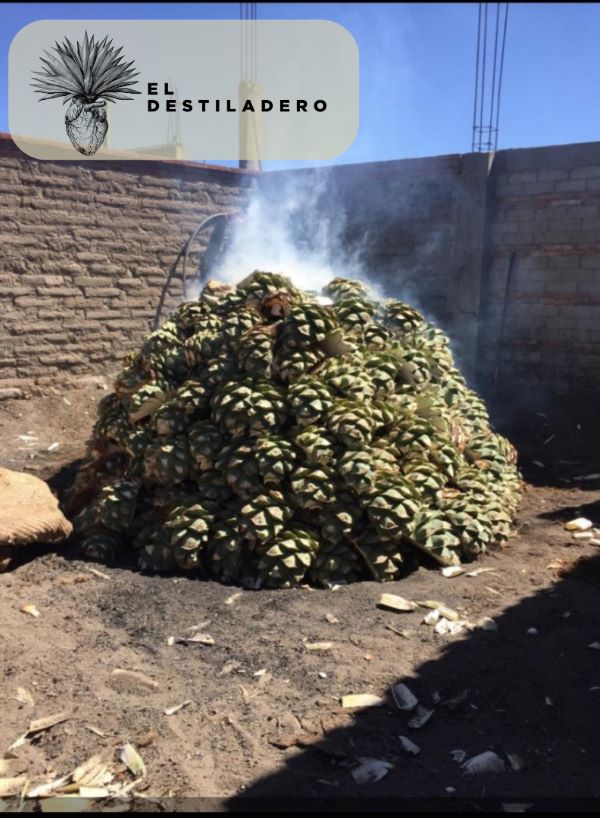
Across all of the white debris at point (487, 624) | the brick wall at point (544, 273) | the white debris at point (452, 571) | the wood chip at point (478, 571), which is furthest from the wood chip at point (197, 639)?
the brick wall at point (544, 273)

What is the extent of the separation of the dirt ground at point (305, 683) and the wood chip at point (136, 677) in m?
0.03

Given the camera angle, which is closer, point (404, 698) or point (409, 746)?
point (409, 746)

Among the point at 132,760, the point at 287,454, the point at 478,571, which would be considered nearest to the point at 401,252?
the point at 287,454

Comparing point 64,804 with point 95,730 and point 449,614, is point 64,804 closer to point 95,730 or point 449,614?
point 95,730

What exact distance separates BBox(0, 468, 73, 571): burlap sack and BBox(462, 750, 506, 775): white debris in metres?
2.69

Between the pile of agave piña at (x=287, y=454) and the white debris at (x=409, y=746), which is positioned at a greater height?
the pile of agave piña at (x=287, y=454)

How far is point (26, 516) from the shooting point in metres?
4.38

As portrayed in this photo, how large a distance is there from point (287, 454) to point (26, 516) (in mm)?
1544

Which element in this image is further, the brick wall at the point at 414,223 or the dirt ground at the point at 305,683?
the brick wall at the point at 414,223

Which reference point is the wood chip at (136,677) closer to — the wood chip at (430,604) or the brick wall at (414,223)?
the wood chip at (430,604)

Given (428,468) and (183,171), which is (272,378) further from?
(183,171)

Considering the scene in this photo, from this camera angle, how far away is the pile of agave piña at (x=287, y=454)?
4.10 metres

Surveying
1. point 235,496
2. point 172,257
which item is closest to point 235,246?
point 172,257

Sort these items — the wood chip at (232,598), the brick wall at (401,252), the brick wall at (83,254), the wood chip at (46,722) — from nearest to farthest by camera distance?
the wood chip at (46,722) < the wood chip at (232,598) < the brick wall at (83,254) < the brick wall at (401,252)
